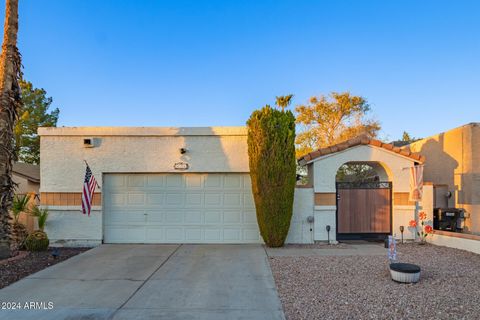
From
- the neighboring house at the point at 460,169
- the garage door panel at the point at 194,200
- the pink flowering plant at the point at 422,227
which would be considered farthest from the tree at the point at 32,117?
the neighboring house at the point at 460,169

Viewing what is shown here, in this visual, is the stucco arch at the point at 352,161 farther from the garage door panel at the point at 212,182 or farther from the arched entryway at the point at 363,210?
the garage door panel at the point at 212,182

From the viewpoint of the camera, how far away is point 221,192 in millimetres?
10078

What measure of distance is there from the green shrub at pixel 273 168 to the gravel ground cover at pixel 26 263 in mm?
5582

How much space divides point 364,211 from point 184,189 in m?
5.95

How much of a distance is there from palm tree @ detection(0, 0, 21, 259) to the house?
1967 millimetres

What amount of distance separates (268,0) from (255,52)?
9.16 feet

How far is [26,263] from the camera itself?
24.5ft

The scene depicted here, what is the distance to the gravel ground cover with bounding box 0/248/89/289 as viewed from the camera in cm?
645

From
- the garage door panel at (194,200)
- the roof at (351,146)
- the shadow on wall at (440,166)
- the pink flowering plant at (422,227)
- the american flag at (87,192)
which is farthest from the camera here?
the shadow on wall at (440,166)

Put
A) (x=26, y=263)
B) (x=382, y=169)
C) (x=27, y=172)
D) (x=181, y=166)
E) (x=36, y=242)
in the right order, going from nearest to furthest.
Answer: (x=26, y=263) → (x=36, y=242) → (x=181, y=166) → (x=382, y=169) → (x=27, y=172)

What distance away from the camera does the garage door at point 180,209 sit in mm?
9992

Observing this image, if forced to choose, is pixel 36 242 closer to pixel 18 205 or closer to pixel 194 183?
pixel 18 205

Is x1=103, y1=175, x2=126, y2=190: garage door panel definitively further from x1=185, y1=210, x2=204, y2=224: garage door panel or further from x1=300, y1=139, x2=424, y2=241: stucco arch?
x1=300, y1=139, x2=424, y2=241: stucco arch

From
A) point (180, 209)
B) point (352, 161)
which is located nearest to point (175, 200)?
point (180, 209)
